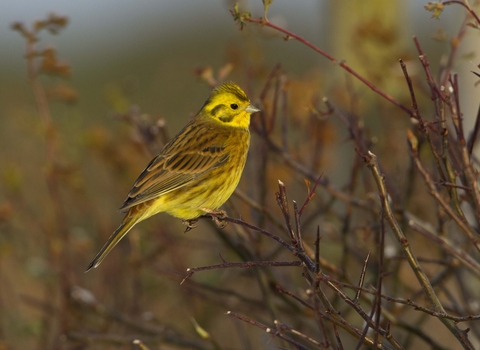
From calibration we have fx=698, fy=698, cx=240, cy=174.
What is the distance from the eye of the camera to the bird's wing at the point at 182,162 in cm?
398

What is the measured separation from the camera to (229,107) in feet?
14.2

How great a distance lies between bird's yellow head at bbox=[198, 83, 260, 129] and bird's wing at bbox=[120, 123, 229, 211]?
0.13m

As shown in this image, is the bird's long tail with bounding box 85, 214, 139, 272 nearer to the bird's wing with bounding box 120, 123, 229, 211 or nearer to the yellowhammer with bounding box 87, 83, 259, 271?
the yellowhammer with bounding box 87, 83, 259, 271

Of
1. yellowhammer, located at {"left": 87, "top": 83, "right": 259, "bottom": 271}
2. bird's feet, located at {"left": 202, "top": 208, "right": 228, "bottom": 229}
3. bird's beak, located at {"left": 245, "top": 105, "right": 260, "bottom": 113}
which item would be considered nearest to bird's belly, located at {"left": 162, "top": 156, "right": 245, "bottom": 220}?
yellowhammer, located at {"left": 87, "top": 83, "right": 259, "bottom": 271}

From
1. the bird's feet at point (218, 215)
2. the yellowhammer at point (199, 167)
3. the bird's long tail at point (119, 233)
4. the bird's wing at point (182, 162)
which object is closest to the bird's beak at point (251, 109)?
the yellowhammer at point (199, 167)

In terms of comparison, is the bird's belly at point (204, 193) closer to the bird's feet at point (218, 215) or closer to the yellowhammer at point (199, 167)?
the yellowhammer at point (199, 167)

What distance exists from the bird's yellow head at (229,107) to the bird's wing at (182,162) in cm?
13

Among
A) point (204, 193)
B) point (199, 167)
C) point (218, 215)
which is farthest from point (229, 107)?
point (218, 215)

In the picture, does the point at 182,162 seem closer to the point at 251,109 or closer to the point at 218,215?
the point at 251,109

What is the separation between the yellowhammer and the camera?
3.86 m

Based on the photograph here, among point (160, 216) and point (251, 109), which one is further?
point (160, 216)

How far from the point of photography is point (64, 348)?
3932 millimetres

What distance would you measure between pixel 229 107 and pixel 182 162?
461 mm

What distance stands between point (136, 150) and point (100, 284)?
0.96 metres
